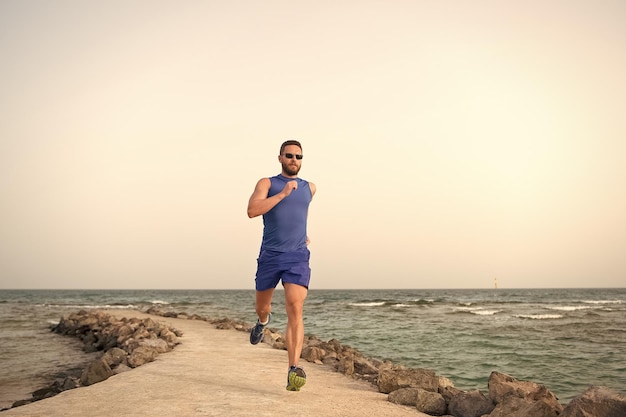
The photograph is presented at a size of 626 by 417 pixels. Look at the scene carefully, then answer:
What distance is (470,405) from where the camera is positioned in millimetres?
4746

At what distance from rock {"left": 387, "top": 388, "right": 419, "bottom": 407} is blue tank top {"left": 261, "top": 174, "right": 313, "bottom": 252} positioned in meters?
1.73

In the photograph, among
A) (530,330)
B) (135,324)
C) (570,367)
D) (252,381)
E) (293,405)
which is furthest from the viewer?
(530,330)

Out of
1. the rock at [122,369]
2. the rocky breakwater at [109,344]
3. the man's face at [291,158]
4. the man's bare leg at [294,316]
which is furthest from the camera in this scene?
the rocky breakwater at [109,344]

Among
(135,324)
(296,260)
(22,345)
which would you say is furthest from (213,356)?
(22,345)

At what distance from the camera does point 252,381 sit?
19.4ft

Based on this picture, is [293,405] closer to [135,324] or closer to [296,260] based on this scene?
[296,260]

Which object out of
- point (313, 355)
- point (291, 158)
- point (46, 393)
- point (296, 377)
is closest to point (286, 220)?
point (291, 158)

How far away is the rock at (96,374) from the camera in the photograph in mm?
7254

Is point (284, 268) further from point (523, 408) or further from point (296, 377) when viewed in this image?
point (523, 408)

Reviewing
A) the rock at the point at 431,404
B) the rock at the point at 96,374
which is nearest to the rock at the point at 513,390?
the rock at the point at 431,404

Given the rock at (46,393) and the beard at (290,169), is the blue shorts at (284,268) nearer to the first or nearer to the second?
the beard at (290,169)

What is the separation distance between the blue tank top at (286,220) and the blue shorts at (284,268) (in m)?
Answer: 0.06

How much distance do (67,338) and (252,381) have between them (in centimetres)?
1454

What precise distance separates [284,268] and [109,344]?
10.1 m
